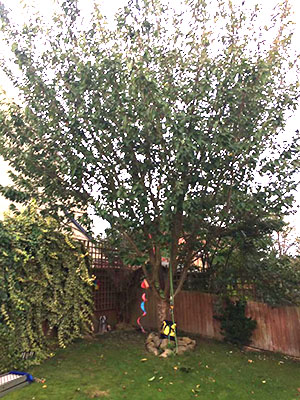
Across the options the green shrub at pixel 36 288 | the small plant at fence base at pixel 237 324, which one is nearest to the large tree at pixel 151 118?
the green shrub at pixel 36 288

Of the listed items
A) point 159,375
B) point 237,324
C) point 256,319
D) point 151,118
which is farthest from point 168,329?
point 151,118

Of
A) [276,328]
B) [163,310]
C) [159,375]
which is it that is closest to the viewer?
[159,375]

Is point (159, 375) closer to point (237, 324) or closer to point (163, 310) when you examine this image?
point (163, 310)

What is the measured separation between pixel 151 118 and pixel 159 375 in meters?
4.51

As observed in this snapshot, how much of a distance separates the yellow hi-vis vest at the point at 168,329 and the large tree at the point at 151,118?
160cm

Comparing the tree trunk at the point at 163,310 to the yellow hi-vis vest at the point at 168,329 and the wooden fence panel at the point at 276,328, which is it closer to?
the yellow hi-vis vest at the point at 168,329

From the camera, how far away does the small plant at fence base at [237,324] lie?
22.4 feet

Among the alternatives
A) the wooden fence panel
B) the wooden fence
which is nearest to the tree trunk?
the wooden fence

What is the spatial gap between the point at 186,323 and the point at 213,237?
307cm

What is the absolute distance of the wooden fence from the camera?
6406 mm

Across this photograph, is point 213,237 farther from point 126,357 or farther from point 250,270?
point 126,357

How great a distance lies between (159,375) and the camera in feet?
15.8

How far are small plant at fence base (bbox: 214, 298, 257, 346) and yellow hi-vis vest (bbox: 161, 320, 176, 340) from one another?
172 cm

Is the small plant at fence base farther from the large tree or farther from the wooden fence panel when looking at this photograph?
the large tree
